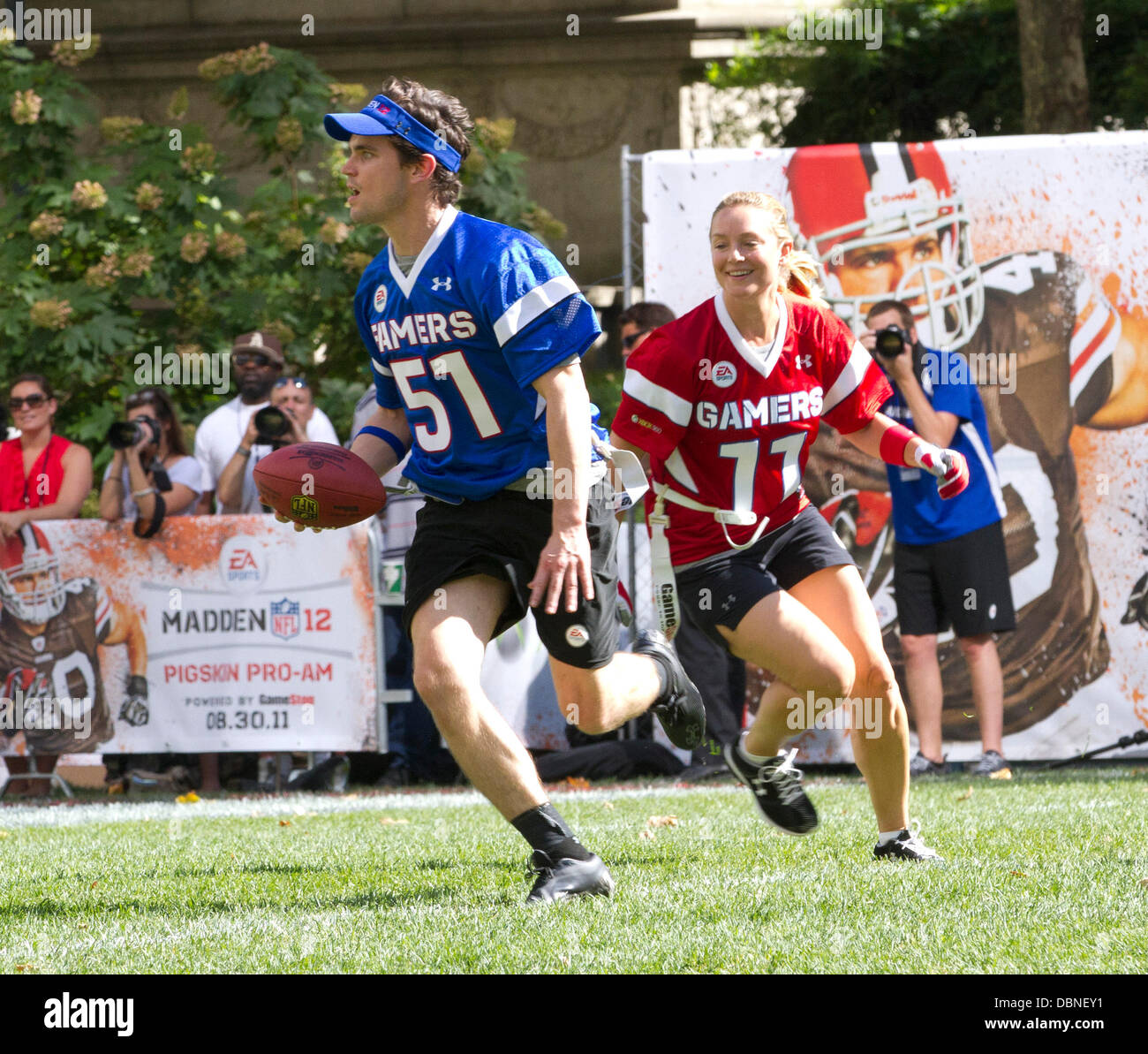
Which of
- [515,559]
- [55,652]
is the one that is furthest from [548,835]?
[55,652]

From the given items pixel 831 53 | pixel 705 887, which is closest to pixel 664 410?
pixel 705 887

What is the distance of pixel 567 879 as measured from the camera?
14.0ft

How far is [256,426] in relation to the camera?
8688 millimetres

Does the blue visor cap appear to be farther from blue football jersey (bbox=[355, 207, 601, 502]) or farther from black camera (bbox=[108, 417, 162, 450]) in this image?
black camera (bbox=[108, 417, 162, 450])

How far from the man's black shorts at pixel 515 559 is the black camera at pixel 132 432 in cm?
474

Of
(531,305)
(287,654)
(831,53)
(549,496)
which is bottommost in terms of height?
(287,654)

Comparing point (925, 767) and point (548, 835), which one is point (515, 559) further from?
point (925, 767)

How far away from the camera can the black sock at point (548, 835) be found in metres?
4.29

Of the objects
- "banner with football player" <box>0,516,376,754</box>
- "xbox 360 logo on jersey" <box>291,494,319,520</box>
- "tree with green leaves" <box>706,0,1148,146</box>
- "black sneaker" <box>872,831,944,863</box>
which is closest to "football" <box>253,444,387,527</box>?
"xbox 360 logo on jersey" <box>291,494,319,520</box>

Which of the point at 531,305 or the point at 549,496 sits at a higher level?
the point at 531,305

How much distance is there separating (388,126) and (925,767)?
537 centimetres

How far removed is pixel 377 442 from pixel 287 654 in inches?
167

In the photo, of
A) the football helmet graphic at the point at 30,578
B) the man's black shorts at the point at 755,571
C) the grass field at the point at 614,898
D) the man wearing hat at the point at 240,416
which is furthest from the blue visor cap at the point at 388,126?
the football helmet graphic at the point at 30,578
